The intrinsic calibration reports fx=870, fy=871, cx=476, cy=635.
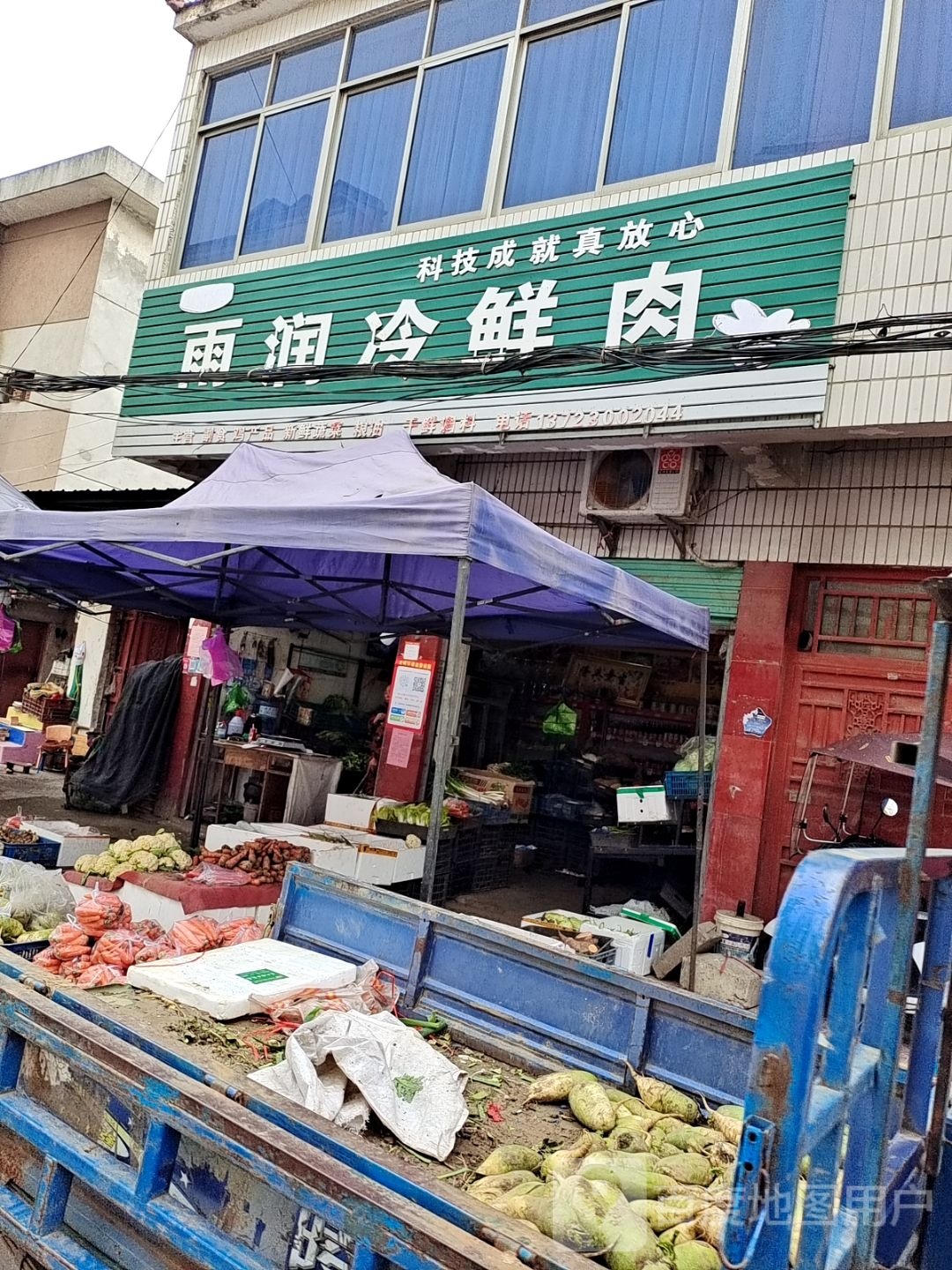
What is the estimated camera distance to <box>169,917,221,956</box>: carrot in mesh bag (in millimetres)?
4570

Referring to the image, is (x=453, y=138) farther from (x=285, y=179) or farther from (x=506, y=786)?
(x=506, y=786)

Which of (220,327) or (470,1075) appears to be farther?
(220,327)

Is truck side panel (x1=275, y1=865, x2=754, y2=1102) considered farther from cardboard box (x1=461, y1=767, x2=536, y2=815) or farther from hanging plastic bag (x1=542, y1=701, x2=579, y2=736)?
hanging plastic bag (x1=542, y1=701, x2=579, y2=736)

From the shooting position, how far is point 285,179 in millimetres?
11086

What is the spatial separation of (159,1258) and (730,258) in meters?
7.95

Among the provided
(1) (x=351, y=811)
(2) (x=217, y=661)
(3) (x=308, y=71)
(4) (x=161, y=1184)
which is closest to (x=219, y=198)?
(3) (x=308, y=71)

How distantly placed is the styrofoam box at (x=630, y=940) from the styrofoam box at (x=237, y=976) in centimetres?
257

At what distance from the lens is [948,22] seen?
23.3 ft

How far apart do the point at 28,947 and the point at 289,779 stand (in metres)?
5.89

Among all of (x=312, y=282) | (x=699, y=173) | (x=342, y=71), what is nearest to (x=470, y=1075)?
(x=699, y=173)

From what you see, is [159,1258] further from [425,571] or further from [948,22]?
[948,22]

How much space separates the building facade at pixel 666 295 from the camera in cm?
727

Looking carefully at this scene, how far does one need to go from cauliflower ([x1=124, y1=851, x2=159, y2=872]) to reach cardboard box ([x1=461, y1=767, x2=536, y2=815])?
4417mm

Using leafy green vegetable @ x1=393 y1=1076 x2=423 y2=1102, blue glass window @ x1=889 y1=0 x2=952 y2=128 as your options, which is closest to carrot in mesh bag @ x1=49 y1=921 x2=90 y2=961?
leafy green vegetable @ x1=393 y1=1076 x2=423 y2=1102
